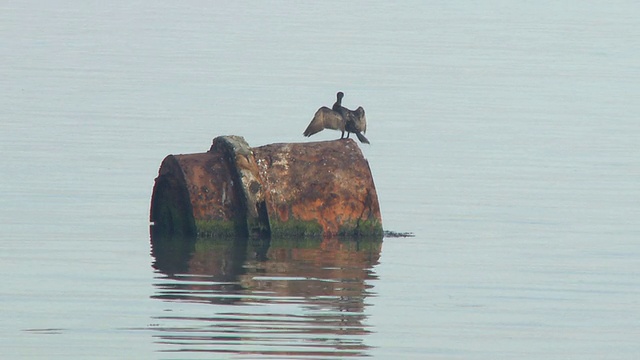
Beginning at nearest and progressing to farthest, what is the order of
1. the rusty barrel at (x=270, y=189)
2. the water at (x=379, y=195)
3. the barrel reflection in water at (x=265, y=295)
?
the barrel reflection in water at (x=265, y=295) → the water at (x=379, y=195) → the rusty barrel at (x=270, y=189)

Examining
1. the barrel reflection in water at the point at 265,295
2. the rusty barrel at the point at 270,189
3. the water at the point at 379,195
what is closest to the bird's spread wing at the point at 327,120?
the water at the point at 379,195

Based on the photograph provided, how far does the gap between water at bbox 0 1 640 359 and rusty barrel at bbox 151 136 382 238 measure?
47 cm

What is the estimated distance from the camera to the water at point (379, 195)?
45.0 ft

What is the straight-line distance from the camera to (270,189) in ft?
59.9

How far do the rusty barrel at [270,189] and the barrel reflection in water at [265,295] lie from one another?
174 millimetres

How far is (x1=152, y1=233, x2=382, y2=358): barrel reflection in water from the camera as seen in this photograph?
42.7 ft

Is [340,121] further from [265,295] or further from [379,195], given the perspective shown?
[265,295]

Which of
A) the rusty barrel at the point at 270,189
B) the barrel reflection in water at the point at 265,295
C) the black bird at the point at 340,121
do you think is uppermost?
the black bird at the point at 340,121

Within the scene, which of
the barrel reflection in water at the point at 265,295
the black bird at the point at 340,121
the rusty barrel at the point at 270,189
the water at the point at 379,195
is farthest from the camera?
the black bird at the point at 340,121

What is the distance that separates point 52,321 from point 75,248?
4.29 meters

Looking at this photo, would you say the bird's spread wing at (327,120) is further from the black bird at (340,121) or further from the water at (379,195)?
the water at (379,195)

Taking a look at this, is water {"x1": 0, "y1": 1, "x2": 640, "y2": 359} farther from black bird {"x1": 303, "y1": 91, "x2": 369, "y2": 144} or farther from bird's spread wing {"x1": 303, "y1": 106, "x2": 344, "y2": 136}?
bird's spread wing {"x1": 303, "y1": 106, "x2": 344, "y2": 136}

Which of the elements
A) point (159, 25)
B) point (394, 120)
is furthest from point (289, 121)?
point (159, 25)

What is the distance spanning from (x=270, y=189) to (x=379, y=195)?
499 cm
